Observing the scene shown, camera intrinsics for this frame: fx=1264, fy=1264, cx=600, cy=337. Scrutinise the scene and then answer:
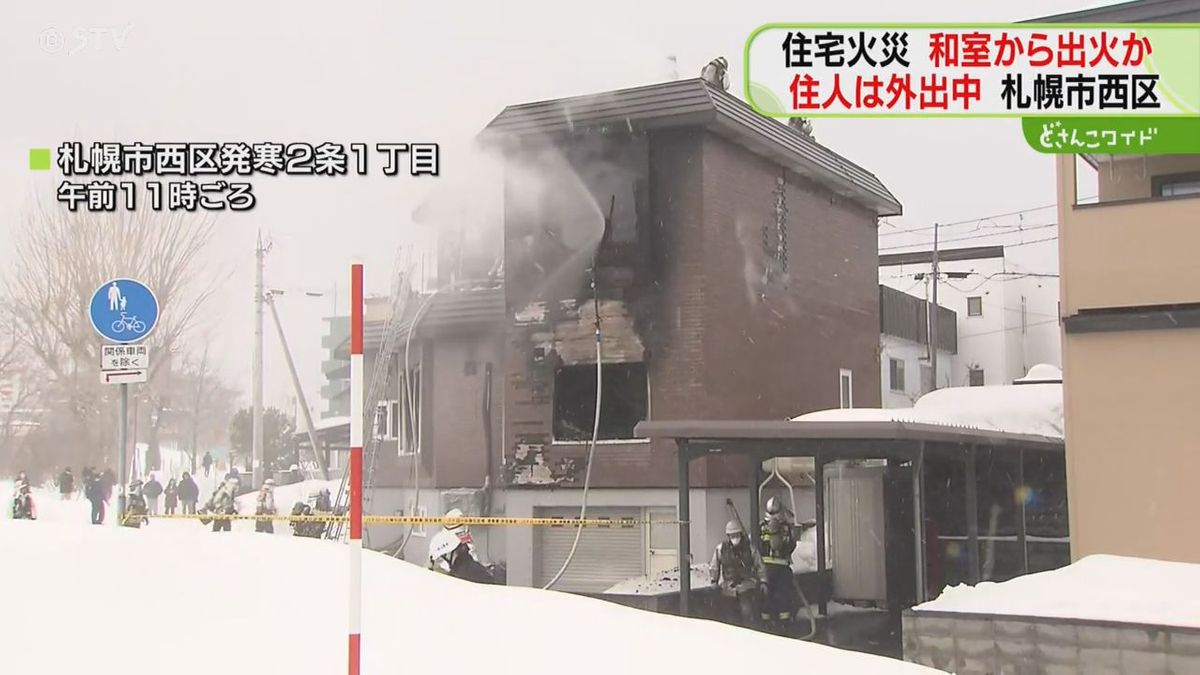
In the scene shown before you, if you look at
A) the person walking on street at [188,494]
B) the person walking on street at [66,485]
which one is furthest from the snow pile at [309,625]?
the person walking on street at [188,494]

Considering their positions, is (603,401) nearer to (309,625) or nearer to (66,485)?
(309,625)

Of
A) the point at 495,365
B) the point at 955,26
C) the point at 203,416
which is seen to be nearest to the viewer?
the point at 955,26

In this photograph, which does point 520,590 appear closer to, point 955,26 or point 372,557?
point 372,557

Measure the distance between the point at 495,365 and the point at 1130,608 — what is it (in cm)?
1315

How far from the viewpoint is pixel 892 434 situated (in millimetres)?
12688

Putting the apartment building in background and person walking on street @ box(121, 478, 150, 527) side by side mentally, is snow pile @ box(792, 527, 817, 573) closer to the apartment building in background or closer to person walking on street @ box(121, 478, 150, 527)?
the apartment building in background

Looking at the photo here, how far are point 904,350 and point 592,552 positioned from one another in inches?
418

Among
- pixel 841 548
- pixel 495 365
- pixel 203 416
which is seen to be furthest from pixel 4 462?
pixel 841 548

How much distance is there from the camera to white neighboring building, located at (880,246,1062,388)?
32.2 m

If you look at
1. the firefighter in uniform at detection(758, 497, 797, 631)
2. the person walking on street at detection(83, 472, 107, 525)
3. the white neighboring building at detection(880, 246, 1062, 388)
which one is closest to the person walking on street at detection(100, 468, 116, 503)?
the person walking on street at detection(83, 472, 107, 525)

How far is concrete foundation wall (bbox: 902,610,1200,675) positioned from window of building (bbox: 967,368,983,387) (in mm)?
23813

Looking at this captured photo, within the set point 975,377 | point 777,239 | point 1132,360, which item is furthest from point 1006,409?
point 975,377

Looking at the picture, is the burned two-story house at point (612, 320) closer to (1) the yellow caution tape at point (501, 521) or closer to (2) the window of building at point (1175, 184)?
(1) the yellow caution tape at point (501, 521)

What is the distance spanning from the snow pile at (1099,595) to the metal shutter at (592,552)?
32.1 feet
